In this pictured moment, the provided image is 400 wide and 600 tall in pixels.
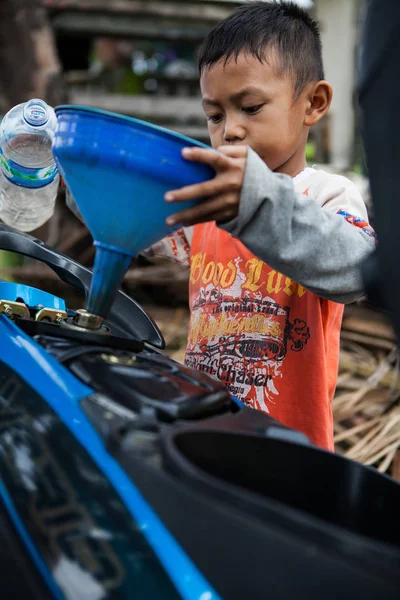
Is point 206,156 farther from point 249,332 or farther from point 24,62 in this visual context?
point 24,62

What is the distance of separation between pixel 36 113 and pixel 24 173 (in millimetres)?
125

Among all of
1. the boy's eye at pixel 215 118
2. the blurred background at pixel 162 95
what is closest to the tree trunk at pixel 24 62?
the blurred background at pixel 162 95

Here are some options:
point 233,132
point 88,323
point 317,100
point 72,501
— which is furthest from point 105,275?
point 317,100

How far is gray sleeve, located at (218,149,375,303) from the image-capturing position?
32.6 inches

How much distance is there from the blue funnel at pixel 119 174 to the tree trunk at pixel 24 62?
361 cm

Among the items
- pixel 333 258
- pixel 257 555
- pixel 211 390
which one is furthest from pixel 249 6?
pixel 257 555

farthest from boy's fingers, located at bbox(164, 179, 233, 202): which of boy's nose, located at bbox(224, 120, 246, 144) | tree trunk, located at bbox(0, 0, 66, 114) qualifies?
tree trunk, located at bbox(0, 0, 66, 114)

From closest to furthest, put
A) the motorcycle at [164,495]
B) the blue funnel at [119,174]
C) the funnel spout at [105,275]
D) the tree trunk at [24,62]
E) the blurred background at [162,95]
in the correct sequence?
the motorcycle at [164,495] → the blue funnel at [119,174] → the funnel spout at [105,275] → the blurred background at [162,95] → the tree trunk at [24,62]

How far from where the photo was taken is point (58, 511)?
0.66 m

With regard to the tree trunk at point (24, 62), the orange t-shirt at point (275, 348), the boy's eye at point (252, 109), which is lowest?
the orange t-shirt at point (275, 348)

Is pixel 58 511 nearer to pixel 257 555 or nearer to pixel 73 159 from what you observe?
pixel 257 555

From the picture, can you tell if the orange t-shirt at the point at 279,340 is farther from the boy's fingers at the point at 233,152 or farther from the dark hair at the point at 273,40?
the boy's fingers at the point at 233,152

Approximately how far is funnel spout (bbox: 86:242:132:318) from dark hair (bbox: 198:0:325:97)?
56 cm

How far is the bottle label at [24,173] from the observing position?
1.32 m
